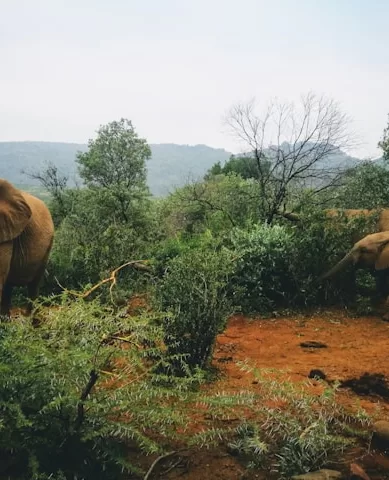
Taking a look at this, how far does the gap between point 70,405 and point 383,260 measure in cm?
690

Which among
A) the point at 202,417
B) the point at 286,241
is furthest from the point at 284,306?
the point at 202,417

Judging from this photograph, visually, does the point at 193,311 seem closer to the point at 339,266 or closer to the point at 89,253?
the point at 339,266

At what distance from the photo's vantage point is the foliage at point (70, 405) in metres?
3.37

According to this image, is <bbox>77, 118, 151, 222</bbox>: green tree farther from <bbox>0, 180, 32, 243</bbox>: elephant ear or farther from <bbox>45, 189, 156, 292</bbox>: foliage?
<bbox>0, 180, 32, 243</bbox>: elephant ear

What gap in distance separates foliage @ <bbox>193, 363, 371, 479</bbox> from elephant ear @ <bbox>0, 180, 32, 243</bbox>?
394cm

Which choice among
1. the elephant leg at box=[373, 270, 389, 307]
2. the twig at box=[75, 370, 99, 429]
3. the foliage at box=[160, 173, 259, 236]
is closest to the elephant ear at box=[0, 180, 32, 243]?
the twig at box=[75, 370, 99, 429]

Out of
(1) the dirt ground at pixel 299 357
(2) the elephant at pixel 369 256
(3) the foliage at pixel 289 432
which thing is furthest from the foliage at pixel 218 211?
(3) the foliage at pixel 289 432

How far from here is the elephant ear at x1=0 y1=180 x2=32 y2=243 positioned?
6.81 metres

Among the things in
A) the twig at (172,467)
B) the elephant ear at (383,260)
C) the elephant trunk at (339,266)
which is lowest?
the twig at (172,467)

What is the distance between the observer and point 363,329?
8242mm

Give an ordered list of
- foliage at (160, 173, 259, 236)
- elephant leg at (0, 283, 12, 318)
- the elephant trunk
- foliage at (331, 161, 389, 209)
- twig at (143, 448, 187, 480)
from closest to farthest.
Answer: twig at (143, 448, 187, 480) → elephant leg at (0, 283, 12, 318) → the elephant trunk → foliage at (331, 161, 389, 209) → foliage at (160, 173, 259, 236)

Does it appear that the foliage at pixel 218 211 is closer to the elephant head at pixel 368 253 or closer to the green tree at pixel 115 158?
the elephant head at pixel 368 253

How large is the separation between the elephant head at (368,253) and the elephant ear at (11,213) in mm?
5467

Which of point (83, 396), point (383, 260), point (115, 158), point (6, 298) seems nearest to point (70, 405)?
point (83, 396)
